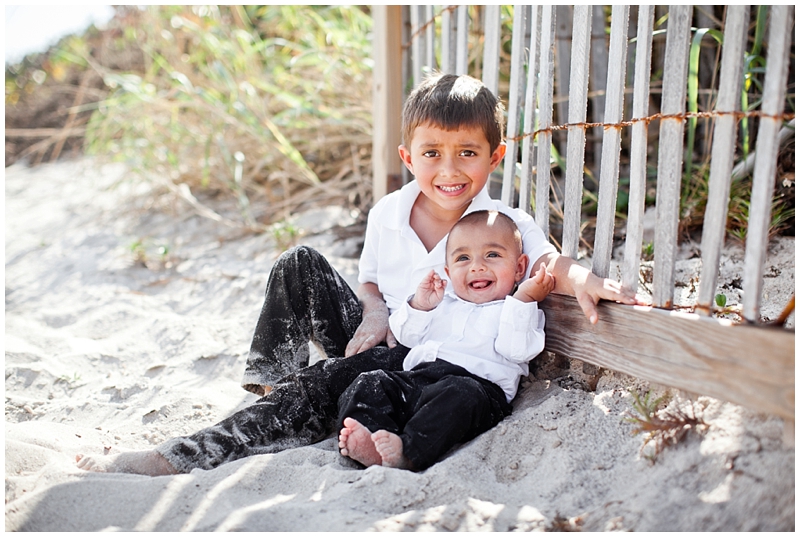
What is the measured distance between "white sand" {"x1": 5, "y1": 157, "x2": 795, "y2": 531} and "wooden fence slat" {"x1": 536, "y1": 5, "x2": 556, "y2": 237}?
0.61m

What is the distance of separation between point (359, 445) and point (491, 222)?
30.1 inches

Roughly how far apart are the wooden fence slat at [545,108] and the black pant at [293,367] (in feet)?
2.31

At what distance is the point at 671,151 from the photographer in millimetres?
1634

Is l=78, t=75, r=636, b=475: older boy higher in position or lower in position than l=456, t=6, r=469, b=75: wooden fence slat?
A: lower

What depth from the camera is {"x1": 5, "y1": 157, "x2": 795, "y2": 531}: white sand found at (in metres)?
1.35

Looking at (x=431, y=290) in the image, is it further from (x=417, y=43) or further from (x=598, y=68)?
(x=598, y=68)

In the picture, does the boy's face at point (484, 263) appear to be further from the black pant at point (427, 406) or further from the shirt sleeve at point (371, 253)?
the shirt sleeve at point (371, 253)

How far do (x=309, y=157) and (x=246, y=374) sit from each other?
9.11ft

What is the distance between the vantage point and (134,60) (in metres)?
7.17

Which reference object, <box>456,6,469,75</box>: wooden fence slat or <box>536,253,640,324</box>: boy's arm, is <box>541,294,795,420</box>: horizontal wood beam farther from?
<box>456,6,469,75</box>: wooden fence slat

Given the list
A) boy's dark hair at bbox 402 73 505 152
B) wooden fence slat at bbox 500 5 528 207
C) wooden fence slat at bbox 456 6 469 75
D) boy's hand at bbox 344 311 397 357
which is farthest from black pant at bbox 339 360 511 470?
wooden fence slat at bbox 456 6 469 75

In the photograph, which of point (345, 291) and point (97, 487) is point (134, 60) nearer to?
point (345, 291)

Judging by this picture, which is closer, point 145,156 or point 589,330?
point 589,330

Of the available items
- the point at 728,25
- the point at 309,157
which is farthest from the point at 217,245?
the point at 728,25
